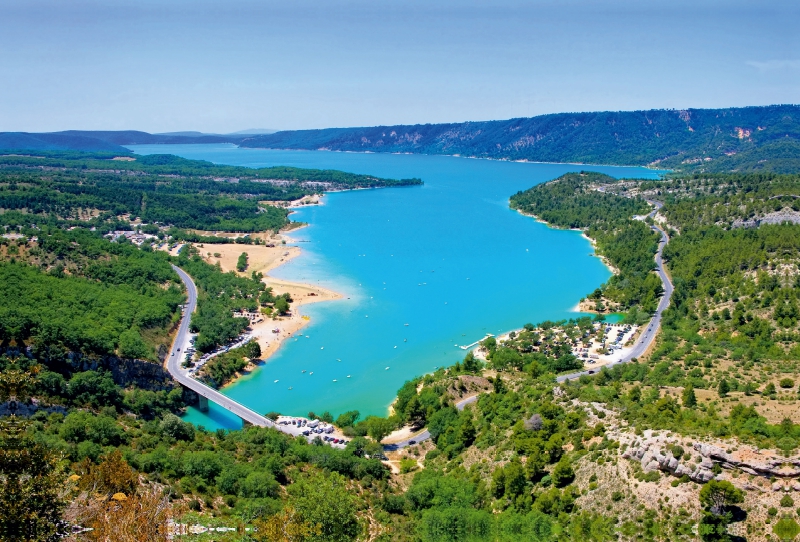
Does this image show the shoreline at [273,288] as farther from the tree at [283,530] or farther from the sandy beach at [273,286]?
the tree at [283,530]

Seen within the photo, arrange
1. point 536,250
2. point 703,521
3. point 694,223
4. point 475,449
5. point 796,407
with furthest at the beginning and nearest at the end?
point 536,250 < point 694,223 < point 475,449 < point 796,407 < point 703,521

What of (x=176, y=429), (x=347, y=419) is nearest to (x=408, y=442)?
(x=347, y=419)

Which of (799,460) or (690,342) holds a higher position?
(799,460)

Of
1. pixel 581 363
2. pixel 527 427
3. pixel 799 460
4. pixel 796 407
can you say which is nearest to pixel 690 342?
pixel 581 363

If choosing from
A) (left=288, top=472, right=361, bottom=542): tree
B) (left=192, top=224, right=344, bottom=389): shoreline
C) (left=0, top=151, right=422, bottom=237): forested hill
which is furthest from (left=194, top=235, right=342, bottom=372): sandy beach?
(left=288, top=472, right=361, bottom=542): tree

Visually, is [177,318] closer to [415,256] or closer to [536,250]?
[415,256]

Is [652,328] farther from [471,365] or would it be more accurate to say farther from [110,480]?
[110,480]

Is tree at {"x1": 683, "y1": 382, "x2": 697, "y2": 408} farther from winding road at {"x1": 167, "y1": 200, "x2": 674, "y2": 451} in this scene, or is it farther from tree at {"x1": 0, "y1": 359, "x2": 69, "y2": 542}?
tree at {"x1": 0, "y1": 359, "x2": 69, "y2": 542}
